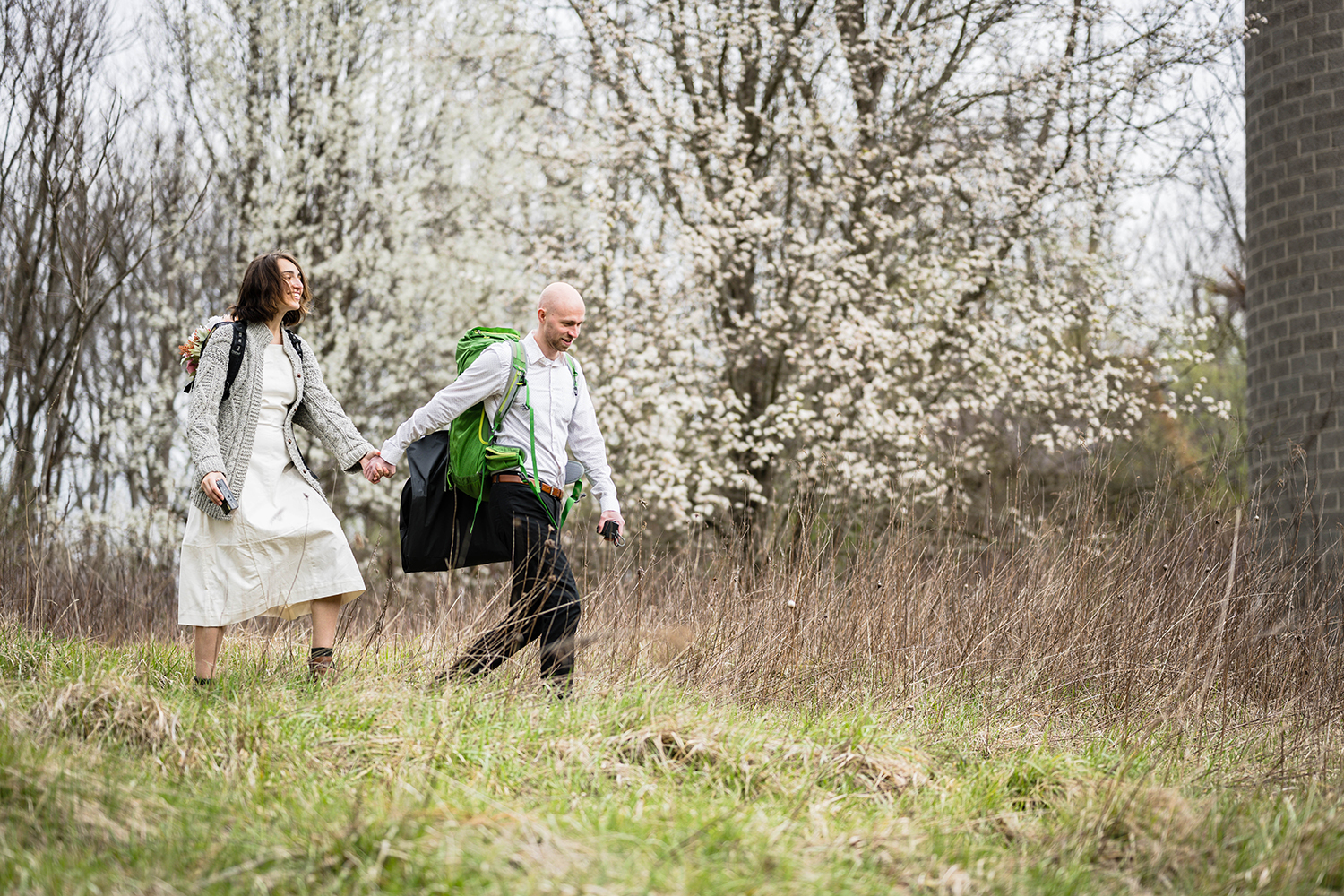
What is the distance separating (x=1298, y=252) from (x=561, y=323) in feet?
21.1

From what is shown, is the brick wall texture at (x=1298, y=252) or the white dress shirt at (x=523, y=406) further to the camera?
the brick wall texture at (x=1298, y=252)

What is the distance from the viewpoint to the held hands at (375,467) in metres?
4.11

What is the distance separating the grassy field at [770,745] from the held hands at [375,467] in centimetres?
51

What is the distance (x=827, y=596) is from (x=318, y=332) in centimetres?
842

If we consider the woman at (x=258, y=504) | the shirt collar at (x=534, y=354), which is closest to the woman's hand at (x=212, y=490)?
the woman at (x=258, y=504)

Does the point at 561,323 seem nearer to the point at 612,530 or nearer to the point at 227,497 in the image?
the point at 612,530

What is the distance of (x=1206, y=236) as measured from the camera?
826 inches

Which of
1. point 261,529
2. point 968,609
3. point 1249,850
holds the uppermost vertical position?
point 261,529

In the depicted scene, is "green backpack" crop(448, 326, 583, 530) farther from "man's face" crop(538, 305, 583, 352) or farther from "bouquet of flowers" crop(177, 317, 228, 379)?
"bouquet of flowers" crop(177, 317, 228, 379)

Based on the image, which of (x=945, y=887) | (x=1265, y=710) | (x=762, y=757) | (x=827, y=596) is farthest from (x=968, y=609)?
(x=945, y=887)

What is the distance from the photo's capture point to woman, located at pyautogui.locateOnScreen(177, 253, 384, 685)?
384cm

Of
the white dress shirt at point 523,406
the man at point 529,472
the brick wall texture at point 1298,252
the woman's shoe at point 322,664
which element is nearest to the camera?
the woman's shoe at point 322,664

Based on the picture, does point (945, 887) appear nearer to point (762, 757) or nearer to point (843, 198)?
→ point (762, 757)

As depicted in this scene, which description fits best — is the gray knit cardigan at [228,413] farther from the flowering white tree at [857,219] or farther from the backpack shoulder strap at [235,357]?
the flowering white tree at [857,219]
